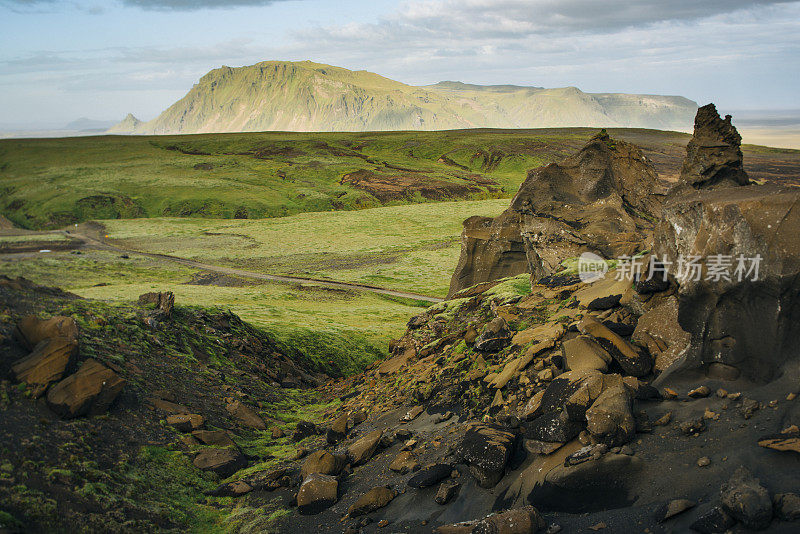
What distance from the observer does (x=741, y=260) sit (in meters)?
11.9

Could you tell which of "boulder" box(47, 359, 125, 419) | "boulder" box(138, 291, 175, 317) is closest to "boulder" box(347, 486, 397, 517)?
"boulder" box(47, 359, 125, 419)

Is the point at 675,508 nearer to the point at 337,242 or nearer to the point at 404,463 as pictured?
the point at 404,463

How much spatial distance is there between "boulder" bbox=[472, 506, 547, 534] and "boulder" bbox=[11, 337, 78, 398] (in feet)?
45.9

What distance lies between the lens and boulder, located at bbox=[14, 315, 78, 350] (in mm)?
18469

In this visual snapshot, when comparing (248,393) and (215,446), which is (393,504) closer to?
(215,446)

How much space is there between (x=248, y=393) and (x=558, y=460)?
16847mm

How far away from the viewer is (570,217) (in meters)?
34.2

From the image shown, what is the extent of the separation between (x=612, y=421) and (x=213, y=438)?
1385 cm

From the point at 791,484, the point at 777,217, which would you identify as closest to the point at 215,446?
the point at 791,484

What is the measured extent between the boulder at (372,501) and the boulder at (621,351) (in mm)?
6883

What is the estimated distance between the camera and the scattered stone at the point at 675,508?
958 centimetres

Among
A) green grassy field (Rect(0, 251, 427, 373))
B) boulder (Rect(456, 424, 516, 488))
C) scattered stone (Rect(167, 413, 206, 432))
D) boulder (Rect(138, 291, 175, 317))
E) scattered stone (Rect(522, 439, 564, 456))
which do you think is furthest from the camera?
green grassy field (Rect(0, 251, 427, 373))

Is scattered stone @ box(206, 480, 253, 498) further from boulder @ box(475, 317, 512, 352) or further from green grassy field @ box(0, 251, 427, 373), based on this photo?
green grassy field @ box(0, 251, 427, 373)

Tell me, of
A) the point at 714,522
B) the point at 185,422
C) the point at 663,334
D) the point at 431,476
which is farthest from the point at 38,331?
the point at 714,522
